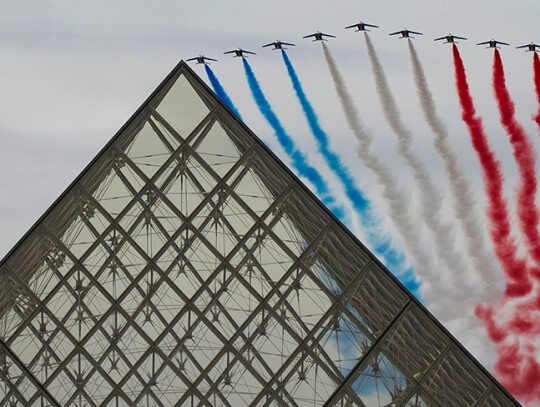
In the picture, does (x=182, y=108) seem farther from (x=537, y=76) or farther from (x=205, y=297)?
(x=537, y=76)

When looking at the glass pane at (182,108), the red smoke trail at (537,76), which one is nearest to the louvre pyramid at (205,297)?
the glass pane at (182,108)

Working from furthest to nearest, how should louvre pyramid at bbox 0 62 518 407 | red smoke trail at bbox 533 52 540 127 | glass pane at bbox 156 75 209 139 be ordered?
red smoke trail at bbox 533 52 540 127 < glass pane at bbox 156 75 209 139 < louvre pyramid at bbox 0 62 518 407

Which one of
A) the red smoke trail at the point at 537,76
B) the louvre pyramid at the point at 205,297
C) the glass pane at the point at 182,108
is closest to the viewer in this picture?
the louvre pyramid at the point at 205,297

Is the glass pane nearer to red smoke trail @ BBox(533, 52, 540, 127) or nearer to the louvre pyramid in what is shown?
the louvre pyramid

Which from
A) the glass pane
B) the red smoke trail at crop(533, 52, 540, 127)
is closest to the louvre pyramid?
the glass pane

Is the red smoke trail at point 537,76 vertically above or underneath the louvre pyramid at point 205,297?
above

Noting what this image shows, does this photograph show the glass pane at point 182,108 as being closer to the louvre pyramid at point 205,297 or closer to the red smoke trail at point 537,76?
the louvre pyramid at point 205,297

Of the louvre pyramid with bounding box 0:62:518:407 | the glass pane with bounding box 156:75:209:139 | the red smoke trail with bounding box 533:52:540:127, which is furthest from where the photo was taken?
the red smoke trail with bounding box 533:52:540:127

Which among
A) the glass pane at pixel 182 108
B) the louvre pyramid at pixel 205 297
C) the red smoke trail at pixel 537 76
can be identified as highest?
the red smoke trail at pixel 537 76

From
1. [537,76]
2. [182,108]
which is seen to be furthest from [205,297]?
[537,76]
